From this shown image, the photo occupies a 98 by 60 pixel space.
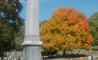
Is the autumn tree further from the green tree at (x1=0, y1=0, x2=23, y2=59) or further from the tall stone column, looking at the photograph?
the tall stone column

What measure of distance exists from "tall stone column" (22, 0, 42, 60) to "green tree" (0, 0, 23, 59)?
15368 mm

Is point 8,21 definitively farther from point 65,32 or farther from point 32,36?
point 65,32

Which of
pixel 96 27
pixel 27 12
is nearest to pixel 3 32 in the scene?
pixel 27 12

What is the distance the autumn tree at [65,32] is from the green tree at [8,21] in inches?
1452

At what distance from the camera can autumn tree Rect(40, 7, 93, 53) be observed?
66.9 meters

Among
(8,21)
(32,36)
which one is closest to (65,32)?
(8,21)

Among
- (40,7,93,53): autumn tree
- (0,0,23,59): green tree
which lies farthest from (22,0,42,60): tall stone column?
(40,7,93,53): autumn tree

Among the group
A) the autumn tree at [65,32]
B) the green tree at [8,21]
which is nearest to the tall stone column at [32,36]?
the green tree at [8,21]

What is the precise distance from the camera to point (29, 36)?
12547mm

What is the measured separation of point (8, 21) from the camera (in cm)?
2919

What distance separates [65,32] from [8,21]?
38.9 m

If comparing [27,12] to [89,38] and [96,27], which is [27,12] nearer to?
[89,38]

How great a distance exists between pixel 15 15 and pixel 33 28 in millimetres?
17000

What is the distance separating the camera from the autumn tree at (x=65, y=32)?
66.9m
